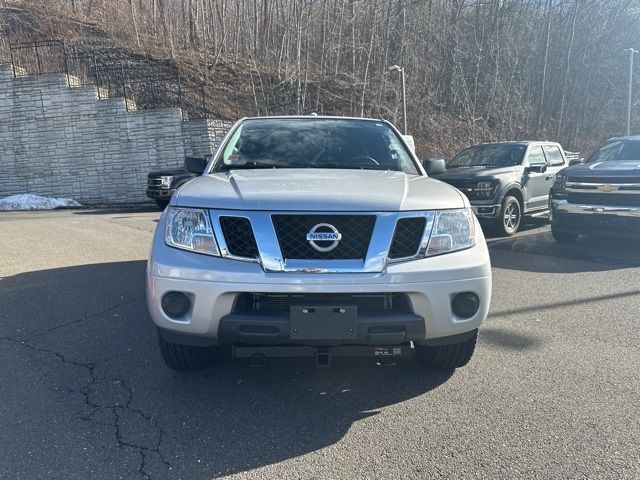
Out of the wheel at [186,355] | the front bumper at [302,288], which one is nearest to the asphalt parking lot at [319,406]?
the wheel at [186,355]

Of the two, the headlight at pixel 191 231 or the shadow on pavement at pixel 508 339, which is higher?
the headlight at pixel 191 231

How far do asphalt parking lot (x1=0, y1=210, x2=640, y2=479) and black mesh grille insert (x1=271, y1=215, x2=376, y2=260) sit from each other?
A: 1000 millimetres

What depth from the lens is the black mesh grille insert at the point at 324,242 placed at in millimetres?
2846

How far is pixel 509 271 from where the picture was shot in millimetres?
6852

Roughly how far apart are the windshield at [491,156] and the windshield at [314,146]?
643 cm

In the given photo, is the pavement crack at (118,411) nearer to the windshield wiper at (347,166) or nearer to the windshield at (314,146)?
the windshield at (314,146)

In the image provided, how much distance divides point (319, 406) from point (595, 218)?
6.55 metres

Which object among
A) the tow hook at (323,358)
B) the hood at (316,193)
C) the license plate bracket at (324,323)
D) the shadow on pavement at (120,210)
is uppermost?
the hood at (316,193)

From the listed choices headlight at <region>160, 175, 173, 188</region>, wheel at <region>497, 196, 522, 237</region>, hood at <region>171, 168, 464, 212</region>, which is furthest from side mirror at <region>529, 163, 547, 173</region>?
headlight at <region>160, 175, 173, 188</region>

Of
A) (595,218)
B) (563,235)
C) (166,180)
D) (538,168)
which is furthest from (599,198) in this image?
(166,180)

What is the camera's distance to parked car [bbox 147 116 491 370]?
2.74 meters

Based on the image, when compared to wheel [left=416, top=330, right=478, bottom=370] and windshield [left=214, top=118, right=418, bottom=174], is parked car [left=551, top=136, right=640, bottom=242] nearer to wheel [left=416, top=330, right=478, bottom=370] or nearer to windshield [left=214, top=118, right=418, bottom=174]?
windshield [left=214, top=118, right=418, bottom=174]

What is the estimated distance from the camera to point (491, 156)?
35.3 ft

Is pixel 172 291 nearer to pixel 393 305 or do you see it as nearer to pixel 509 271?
pixel 393 305
